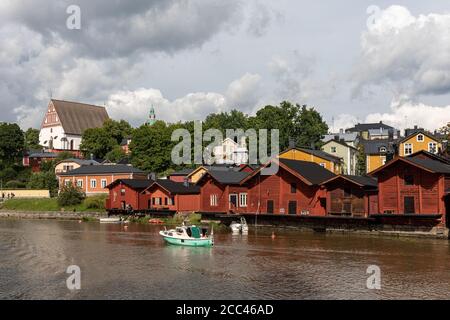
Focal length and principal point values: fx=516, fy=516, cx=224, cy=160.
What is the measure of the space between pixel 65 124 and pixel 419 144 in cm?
10398

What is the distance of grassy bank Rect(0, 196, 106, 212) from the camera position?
266 ft

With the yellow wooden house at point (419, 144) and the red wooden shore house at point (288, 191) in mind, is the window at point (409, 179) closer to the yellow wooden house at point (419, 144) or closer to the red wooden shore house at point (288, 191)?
the red wooden shore house at point (288, 191)

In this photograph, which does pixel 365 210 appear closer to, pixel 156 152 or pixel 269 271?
pixel 269 271

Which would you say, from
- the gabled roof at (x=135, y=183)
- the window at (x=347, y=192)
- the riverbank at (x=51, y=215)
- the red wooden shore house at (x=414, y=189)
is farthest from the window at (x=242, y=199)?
the riverbank at (x=51, y=215)

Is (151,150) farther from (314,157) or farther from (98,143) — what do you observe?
(314,157)

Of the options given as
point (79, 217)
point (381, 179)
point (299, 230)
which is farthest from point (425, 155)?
point (79, 217)

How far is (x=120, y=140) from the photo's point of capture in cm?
12900

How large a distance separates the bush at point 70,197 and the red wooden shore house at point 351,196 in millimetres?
43513

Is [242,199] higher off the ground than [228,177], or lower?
lower

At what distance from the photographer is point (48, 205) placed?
84750 mm

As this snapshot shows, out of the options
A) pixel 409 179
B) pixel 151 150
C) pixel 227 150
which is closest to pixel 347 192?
pixel 409 179

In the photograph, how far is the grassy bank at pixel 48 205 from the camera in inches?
3192
